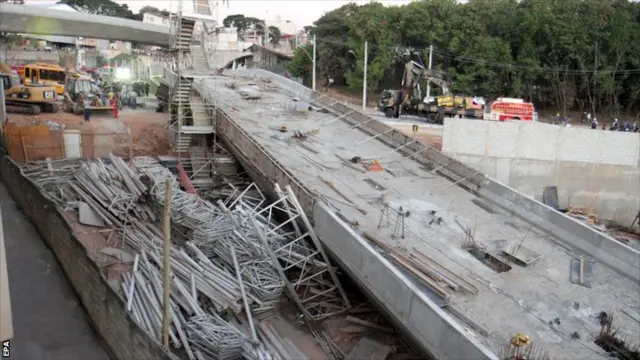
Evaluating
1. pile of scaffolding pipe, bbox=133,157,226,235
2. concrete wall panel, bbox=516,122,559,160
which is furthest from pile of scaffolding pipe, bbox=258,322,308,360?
concrete wall panel, bbox=516,122,559,160

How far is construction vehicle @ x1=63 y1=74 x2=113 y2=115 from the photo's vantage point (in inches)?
1164

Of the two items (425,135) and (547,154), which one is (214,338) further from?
(425,135)

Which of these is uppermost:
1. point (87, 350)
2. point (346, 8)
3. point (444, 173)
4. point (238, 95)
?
point (346, 8)

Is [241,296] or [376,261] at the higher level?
[376,261]

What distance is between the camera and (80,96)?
32062 millimetres

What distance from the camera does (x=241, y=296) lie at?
10.5 m

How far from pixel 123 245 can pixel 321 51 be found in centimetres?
4106

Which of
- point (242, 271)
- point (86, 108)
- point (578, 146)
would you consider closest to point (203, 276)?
point (242, 271)

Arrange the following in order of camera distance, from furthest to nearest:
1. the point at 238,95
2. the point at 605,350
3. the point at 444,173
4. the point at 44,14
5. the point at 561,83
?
the point at 561,83 < the point at 44,14 < the point at 238,95 < the point at 444,173 < the point at 605,350

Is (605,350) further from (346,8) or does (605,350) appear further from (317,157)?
(346,8)

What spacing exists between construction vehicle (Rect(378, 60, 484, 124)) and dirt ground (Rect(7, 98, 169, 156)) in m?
15.2

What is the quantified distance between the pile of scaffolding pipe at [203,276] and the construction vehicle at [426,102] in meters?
24.0

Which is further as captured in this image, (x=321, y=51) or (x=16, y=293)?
(x=321, y=51)

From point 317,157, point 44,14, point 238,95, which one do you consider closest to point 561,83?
point 238,95
